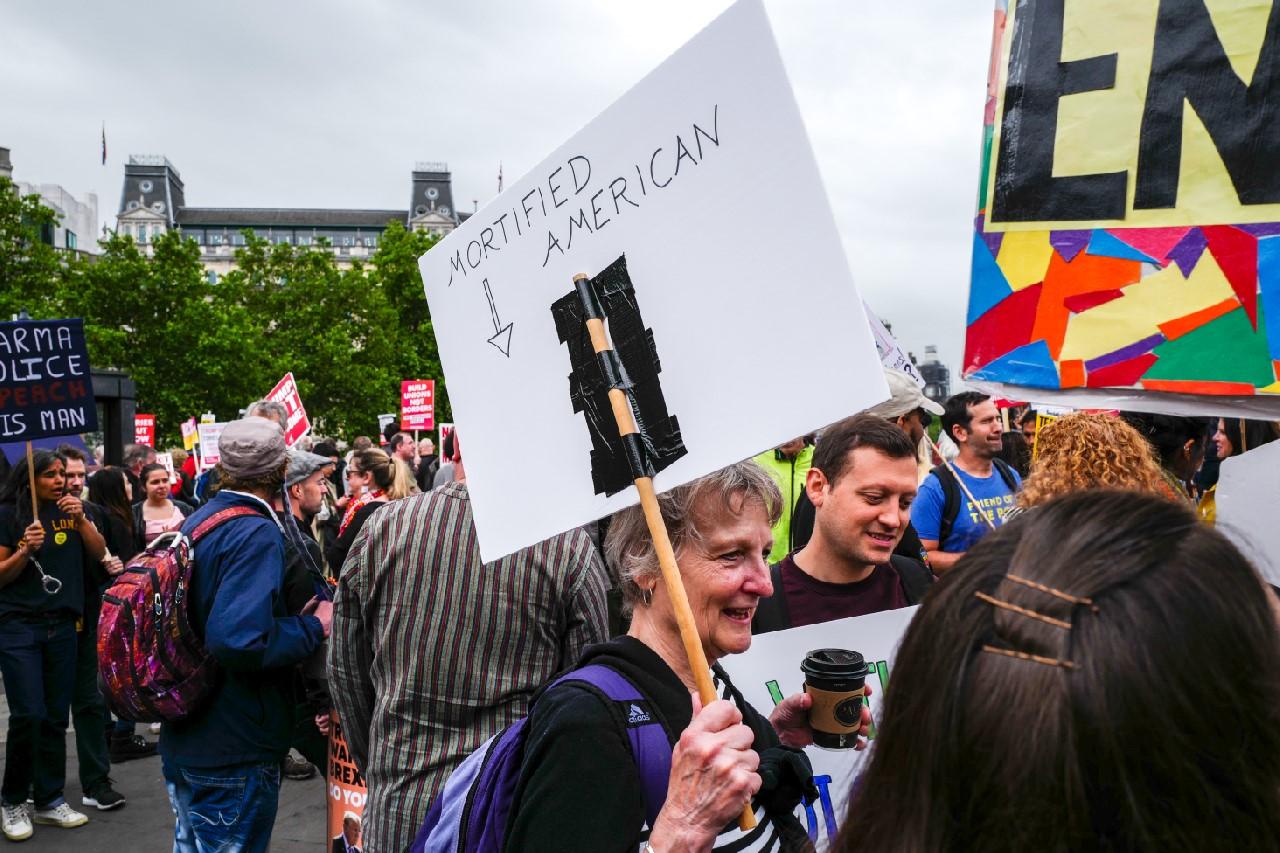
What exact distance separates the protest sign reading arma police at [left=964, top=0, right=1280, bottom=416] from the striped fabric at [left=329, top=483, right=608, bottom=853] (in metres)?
1.43

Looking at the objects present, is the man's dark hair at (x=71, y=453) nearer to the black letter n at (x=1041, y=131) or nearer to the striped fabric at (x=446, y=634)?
the striped fabric at (x=446, y=634)

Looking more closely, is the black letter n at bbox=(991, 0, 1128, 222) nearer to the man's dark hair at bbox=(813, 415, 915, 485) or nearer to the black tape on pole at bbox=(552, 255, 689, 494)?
the black tape on pole at bbox=(552, 255, 689, 494)

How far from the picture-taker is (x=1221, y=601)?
2.91ft

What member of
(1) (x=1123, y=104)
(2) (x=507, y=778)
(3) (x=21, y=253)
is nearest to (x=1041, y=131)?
(1) (x=1123, y=104)

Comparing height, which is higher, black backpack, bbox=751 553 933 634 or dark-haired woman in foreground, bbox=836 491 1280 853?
dark-haired woman in foreground, bbox=836 491 1280 853

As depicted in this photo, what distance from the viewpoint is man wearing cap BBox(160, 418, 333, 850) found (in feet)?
10.5

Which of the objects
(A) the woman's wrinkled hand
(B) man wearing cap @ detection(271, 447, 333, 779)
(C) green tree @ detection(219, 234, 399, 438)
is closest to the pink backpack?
(B) man wearing cap @ detection(271, 447, 333, 779)

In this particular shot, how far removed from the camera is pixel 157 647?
10.5 ft

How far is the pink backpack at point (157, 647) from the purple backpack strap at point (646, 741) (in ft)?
6.98

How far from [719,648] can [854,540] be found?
1191 millimetres

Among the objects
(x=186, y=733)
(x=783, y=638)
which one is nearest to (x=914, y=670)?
(x=783, y=638)

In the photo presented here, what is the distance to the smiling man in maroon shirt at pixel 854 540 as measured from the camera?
297 centimetres

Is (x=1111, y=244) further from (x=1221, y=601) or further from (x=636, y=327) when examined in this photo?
(x=1221, y=601)

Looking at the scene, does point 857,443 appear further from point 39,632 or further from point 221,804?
point 39,632
